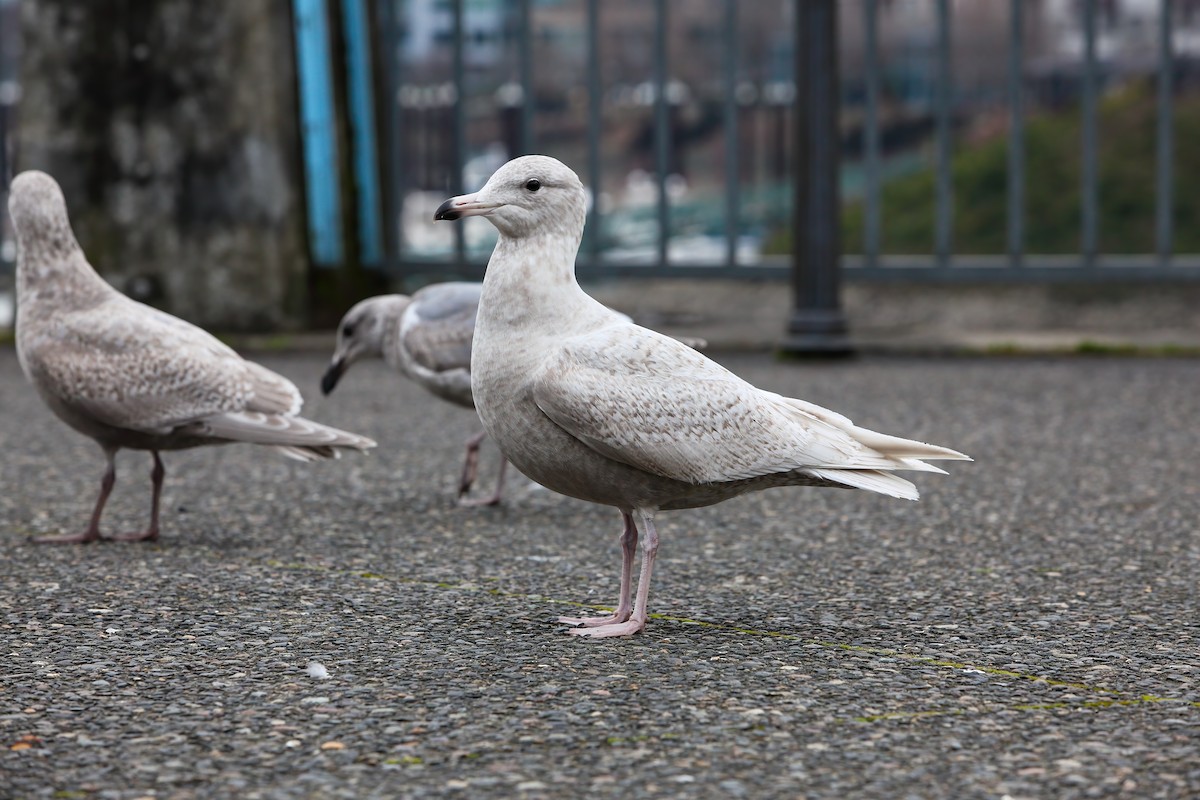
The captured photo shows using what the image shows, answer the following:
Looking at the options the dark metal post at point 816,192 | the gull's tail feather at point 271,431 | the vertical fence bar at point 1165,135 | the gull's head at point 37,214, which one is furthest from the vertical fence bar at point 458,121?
the gull's tail feather at point 271,431

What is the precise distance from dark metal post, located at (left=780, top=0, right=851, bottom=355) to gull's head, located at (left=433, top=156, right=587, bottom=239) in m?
5.88

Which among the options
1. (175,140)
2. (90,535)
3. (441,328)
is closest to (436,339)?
(441,328)

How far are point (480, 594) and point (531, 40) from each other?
293 inches

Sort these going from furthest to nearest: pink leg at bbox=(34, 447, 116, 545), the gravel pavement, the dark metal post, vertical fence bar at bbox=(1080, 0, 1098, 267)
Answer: vertical fence bar at bbox=(1080, 0, 1098, 267) → the dark metal post → pink leg at bbox=(34, 447, 116, 545) → the gravel pavement

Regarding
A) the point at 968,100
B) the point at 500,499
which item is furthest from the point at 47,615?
the point at 968,100

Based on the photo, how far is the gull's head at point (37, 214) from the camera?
584 cm

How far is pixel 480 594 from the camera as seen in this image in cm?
491

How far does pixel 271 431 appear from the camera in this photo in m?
5.55

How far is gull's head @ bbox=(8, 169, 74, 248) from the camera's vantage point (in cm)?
584

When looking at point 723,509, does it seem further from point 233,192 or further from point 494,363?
point 233,192

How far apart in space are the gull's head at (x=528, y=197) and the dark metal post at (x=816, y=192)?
19.3ft

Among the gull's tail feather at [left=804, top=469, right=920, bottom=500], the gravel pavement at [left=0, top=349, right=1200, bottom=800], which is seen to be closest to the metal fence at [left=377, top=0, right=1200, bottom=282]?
the gravel pavement at [left=0, top=349, right=1200, bottom=800]

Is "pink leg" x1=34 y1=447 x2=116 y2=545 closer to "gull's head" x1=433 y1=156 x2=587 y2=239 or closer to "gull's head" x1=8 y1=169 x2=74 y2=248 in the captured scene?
"gull's head" x1=8 y1=169 x2=74 y2=248

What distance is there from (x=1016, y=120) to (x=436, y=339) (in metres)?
5.92
